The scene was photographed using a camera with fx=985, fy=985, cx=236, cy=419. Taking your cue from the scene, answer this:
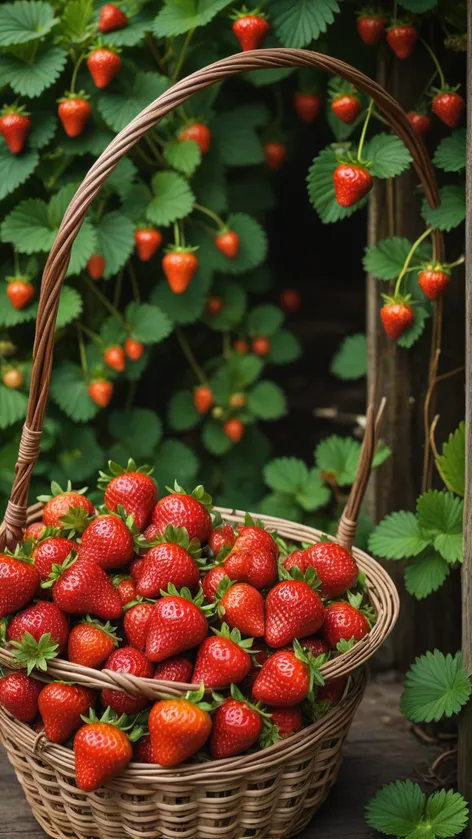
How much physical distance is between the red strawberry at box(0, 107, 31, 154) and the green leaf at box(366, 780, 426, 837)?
1393mm

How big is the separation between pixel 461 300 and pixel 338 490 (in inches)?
21.4

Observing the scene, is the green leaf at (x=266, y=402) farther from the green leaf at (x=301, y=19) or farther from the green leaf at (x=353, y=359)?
the green leaf at (x=301, y=19)

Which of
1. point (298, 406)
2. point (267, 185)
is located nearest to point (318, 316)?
point (298, 406)

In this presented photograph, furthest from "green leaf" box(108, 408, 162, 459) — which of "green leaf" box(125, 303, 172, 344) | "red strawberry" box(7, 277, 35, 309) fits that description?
"red strawberry" box(7, 277, 35, 309)

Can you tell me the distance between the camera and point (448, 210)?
1752 millimetres

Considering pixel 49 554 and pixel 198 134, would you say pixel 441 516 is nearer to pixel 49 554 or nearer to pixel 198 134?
pixel 49 554

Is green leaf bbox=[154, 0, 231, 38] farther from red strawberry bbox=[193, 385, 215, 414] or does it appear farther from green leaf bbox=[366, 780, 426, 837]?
green leaf bbox=[366, 780, 426, 837]

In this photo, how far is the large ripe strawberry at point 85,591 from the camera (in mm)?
1407

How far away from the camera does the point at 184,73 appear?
6.91ft

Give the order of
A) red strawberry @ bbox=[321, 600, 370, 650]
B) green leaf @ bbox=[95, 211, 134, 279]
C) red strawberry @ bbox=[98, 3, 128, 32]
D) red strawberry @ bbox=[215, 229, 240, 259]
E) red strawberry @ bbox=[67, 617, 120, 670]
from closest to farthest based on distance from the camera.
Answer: red strawberry @ bbox=[67, 617, 120, 670], red strawberry @ bbox=[321, 600, 370, 650], red strawberry @ bbox=[98, 3, 128, 32], green leaf @ bbox=[95, 211, 134, 279], red strawberry @ bbox=[215, 229, 240, 259]

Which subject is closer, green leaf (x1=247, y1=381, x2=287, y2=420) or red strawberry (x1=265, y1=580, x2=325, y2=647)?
red strawberry (x1=265, y1=580, x2=325, y2=647)

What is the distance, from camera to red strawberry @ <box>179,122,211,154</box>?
208cm

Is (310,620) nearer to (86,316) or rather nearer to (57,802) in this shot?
(57,802)

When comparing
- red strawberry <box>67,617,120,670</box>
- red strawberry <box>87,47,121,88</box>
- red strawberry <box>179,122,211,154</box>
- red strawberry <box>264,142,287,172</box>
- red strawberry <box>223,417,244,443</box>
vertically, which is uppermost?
→ red strawberry <box>87,47,121,88</box>
